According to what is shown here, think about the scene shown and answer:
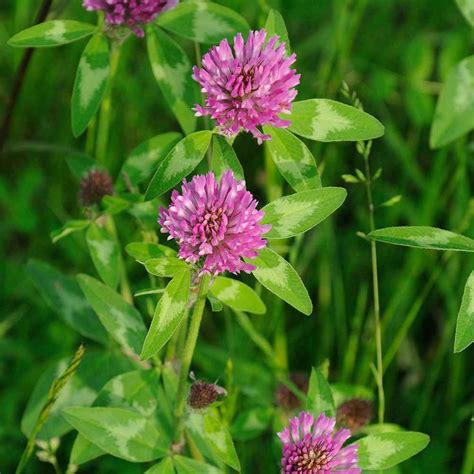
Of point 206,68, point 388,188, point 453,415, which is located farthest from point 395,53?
point 206,68

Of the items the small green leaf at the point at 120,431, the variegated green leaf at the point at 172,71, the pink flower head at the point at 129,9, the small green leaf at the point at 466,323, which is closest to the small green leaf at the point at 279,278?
the small green leaf at the point at 466,323

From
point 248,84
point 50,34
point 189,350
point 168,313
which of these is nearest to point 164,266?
point 168,313

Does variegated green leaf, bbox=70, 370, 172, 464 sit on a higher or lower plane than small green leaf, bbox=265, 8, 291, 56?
lower

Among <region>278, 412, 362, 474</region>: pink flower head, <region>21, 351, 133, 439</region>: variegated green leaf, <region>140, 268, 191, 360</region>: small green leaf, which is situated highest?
<region>140, 268, 191, 360</region>: small green leaf

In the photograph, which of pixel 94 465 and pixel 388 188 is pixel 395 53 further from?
pixel 94 465

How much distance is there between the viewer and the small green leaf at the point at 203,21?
1.93m

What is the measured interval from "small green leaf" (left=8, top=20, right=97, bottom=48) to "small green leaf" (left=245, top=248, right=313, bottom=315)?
67 cm

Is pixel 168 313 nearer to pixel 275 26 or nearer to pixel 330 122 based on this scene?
pixel 330 122

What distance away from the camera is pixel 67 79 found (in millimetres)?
3137

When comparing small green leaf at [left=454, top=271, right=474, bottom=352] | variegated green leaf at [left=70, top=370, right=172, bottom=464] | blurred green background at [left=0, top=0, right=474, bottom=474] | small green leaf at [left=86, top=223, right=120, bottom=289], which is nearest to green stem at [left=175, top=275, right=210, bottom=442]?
variegated green leaf at [left=70, top=370, right=172, bottom=464]

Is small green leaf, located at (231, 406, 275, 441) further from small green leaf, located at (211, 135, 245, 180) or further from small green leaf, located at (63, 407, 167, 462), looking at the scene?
small green leaf, located at (211, 135, 245, 180)

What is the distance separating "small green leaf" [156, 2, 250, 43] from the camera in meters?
1.93

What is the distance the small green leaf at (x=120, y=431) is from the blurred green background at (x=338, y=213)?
0.58 m

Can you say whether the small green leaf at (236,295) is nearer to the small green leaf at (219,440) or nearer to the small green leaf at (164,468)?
the small green leaf at (219,440)
